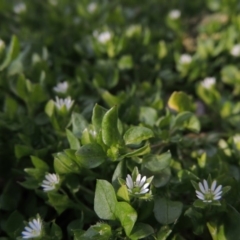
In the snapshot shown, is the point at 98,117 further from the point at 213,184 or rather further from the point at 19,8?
the point at 19,8

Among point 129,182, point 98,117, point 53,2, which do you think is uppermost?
point 53,2

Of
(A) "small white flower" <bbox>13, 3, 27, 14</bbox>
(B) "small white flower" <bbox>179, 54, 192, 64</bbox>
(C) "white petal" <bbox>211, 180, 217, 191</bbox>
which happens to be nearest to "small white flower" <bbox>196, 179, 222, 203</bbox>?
(C) "white petal" <bbox>211, 180, 217, 191</bbox>

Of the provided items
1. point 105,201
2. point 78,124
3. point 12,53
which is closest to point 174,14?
point 12,53

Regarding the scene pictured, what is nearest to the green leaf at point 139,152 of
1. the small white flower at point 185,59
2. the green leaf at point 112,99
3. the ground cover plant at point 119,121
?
the ground cover plant at point 119,121

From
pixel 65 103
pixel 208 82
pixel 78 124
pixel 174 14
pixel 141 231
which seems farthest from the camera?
pixel 174 14

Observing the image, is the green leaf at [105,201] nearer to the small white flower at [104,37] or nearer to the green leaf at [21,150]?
the green leaf at [21,150]

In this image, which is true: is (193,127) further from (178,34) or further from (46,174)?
(178,34)
